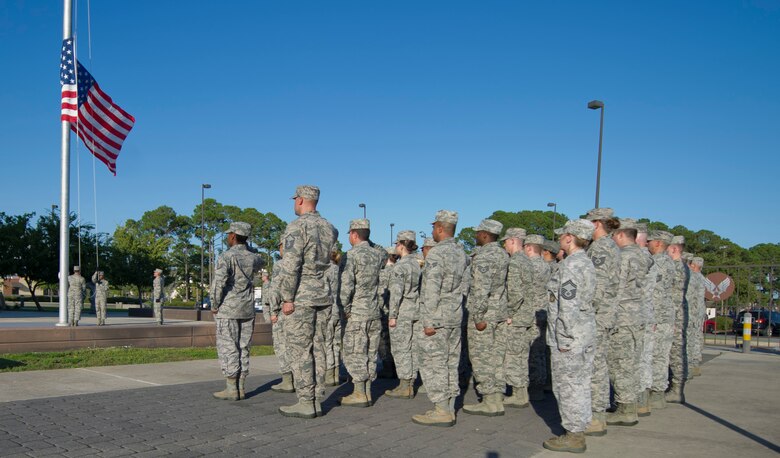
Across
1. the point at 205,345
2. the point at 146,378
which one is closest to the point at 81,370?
the point at 146,378

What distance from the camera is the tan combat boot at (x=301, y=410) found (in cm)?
635

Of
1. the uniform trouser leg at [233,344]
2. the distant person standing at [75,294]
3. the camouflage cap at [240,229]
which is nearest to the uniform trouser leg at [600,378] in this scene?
the uniform trouser leg at [233,344]

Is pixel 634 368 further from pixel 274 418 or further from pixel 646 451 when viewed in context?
pixel 274 418

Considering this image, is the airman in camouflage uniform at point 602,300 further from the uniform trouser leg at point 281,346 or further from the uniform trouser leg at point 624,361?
the uniform trouser leg at point 281,346

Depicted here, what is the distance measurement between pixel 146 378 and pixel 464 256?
5.20 meters

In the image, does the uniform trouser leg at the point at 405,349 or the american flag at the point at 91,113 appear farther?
the american flag at the point at 91,113

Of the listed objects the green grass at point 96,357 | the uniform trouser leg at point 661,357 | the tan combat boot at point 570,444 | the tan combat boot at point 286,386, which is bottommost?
the green grass at point 96,357

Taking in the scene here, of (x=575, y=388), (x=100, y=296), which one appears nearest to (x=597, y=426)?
(x=575, y=388)

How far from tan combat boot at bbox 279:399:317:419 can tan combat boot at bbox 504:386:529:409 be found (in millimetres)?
2652

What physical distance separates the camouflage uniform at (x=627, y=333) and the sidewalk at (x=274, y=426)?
1.62 ft

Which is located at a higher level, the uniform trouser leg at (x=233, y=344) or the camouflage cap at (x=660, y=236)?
the camouflage cap at (x=660, y=236)

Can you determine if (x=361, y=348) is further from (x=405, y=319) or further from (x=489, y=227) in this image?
(x=489, y=227)

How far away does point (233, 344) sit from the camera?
7188 mm

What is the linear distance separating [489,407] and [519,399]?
2.54ft
